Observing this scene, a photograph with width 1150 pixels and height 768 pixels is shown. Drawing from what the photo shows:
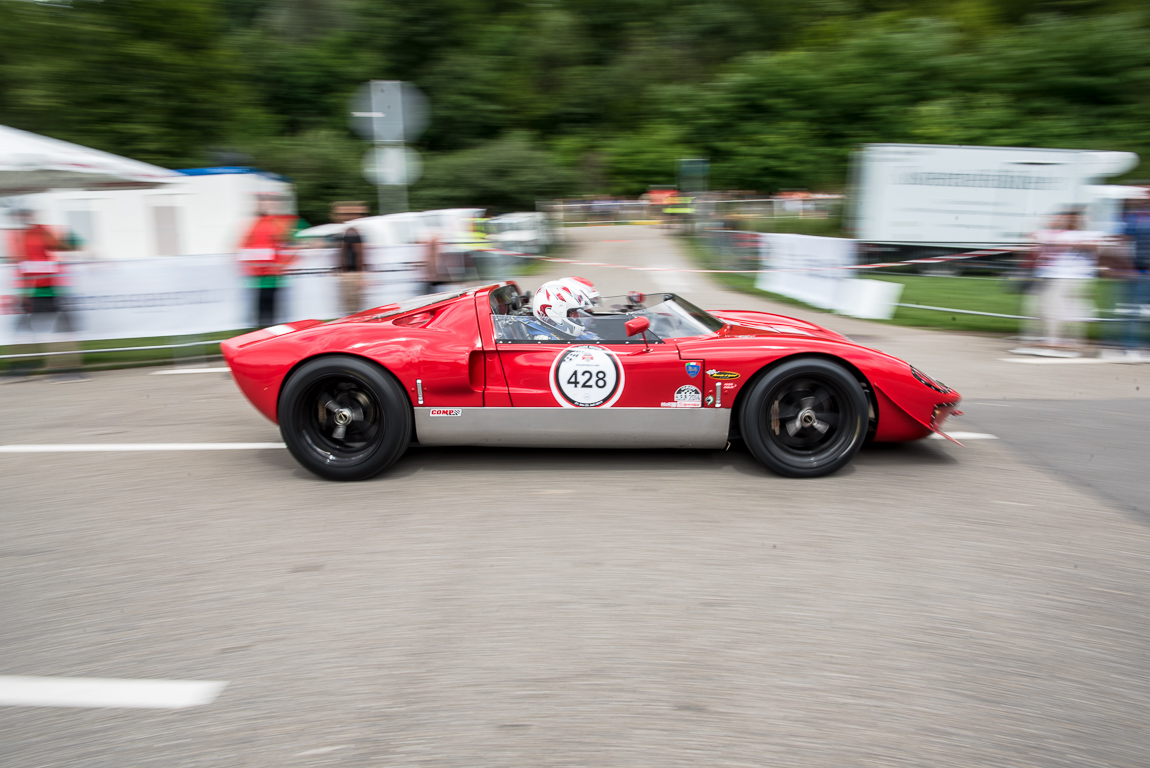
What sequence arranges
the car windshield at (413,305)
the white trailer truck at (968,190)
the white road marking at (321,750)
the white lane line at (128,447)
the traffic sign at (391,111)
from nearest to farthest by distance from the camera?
the white road marking at (321,750)
the car windshield at (413,305)
the white lane line at (128,447)
the traffic sign at (391,111)
the white trailer truck at (968,190)

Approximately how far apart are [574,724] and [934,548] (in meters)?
2.03

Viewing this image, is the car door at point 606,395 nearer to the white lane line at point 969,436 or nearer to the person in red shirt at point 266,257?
the white lane line at point 969,436

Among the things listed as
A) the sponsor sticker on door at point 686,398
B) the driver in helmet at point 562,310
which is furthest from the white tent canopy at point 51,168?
the sponsor sticker on door at point 686,398

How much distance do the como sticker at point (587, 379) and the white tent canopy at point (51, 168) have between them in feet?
20.8

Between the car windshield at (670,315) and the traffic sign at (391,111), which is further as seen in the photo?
the traffic sign at (391,111)

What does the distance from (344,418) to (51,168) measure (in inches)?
213

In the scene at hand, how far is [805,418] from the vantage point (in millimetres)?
4543

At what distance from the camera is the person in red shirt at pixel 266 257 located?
8.07 metres

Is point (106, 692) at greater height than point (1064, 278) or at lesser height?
lesser

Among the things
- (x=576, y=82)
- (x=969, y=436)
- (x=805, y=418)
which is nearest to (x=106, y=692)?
(x=805, y=418)

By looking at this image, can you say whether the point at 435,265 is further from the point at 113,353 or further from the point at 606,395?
the point at 606,395

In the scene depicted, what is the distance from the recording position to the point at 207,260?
8211 millimetres

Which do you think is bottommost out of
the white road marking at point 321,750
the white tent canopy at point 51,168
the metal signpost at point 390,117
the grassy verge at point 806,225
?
the white road marking at point 321,750

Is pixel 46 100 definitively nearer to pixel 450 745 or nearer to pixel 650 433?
pixel 650 433
